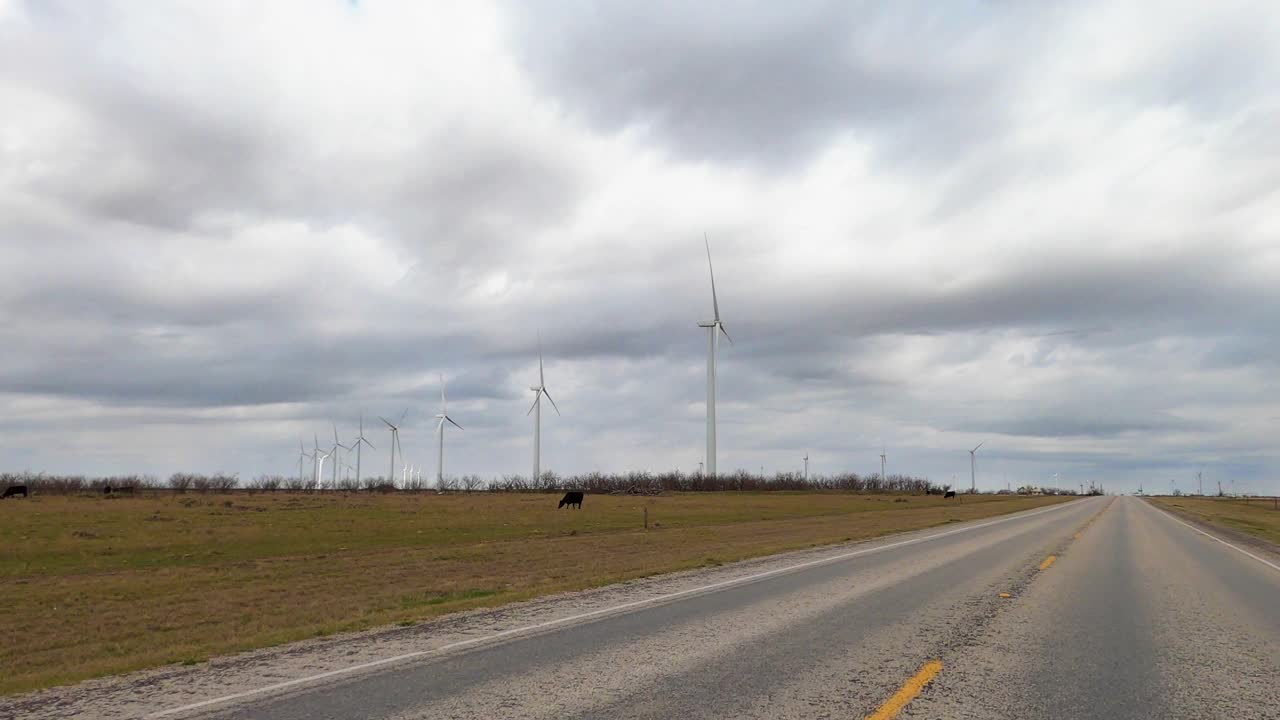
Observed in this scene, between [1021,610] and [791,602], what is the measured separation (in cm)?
365

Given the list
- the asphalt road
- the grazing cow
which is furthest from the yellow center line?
the grazing cow

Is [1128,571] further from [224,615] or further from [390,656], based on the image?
[224,615]

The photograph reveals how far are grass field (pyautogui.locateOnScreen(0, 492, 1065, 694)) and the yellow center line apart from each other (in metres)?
8.32

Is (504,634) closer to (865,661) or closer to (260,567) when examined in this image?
(865,661)

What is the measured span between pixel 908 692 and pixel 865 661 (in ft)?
4.84

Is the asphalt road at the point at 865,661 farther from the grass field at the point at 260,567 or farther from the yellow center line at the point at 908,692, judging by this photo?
the grass field at the point at 260,567

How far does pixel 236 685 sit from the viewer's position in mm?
9594

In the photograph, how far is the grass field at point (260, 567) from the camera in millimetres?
16703

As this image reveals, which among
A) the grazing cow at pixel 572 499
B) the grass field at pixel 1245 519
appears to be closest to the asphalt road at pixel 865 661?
the grass field at pixel 1245 519

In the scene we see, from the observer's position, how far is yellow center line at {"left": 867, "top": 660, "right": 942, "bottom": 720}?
7.80 metres

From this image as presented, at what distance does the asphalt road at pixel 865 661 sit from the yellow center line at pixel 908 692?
0.04 m

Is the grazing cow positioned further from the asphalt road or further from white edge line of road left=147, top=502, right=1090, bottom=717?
the asphalt road

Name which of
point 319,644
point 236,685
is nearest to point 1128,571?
point 319,644

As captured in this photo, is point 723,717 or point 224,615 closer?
point 723,717
